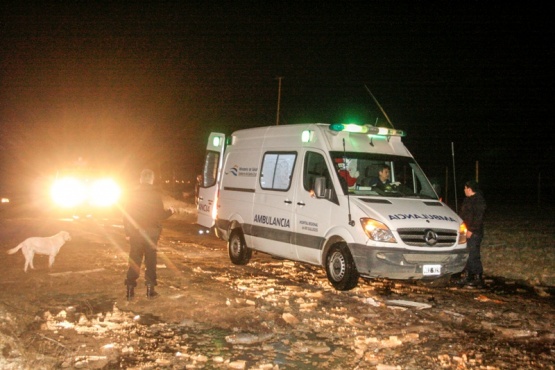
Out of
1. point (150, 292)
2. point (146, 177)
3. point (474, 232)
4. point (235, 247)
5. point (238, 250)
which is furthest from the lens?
point (235, 247)

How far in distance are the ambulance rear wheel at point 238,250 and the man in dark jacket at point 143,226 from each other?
300cm

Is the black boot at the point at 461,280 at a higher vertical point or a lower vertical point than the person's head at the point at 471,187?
lower

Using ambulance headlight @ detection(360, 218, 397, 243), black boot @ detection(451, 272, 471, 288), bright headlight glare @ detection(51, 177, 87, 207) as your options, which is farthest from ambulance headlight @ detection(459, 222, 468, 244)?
bright headlight glare @ detection(51, 177, 87, 207)

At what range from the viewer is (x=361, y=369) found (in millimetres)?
4840

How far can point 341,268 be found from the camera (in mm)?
8109

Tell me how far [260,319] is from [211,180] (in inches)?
224

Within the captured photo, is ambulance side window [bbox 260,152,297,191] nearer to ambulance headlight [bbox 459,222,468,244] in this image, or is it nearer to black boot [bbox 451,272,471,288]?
ambulance headlight [bbox 459,222,468,244]

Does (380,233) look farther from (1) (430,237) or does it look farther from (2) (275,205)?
(2) (275,205)

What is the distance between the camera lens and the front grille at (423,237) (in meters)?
7.75

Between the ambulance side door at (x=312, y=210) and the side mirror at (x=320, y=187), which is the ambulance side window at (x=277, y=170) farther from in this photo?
the side mirror at (x=320, y=187)

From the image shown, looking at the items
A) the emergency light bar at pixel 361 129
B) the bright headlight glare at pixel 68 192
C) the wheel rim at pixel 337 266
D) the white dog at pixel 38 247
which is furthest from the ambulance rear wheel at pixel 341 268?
the bright headlight glare at pixel 68 192

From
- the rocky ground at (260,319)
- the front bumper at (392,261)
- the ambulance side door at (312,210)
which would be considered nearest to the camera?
the rocky ground at (260,319)

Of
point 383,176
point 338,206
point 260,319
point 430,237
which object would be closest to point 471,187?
point 383,176

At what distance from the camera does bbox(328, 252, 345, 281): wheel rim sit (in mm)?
8094
